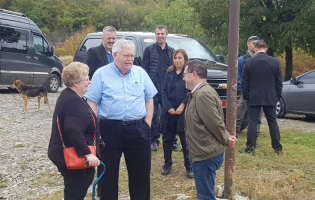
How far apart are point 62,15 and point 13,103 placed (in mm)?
56645

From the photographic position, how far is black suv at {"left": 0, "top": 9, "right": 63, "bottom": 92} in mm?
14891

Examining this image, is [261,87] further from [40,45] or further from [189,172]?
[40,45]

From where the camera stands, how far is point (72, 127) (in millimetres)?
3377

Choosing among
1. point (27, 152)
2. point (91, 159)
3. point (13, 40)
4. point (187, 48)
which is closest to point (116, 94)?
point (91, 159)

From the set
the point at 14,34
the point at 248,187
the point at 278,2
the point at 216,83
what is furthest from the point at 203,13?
the point at 248,187

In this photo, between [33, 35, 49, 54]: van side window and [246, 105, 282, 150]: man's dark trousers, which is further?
[33, 35, 49, 54]: van side window

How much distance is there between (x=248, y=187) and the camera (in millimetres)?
4969

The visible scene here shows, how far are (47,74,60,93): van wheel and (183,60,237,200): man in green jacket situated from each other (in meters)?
13.8

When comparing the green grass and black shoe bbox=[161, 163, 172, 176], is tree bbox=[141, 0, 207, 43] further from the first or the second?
black shoe bbox=[161, 163, 172, 176]

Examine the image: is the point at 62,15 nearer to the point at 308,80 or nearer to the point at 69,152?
the point at 308,80

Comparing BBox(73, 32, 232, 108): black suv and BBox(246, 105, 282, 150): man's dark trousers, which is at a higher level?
BBox(73, 32, 232, 108): black suv

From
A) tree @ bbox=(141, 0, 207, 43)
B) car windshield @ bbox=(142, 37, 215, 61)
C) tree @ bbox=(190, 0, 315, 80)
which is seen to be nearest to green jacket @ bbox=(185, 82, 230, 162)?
car windshield @ bbox=(142, 37, 215, 61)

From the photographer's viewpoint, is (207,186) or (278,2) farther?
(278,2)

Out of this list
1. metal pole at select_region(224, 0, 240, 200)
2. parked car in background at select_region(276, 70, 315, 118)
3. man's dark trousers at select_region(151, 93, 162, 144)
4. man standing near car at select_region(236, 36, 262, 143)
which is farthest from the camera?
parked car in background at select_region(276, 70, 315, 118)
